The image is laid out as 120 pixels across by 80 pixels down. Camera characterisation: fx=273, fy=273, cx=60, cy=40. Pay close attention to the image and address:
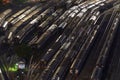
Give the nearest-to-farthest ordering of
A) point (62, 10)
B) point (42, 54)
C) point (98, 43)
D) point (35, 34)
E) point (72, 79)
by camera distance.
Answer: point (72, 79) < point (42, 54) < point (98, 43) < point (35, 34) < point (62, 10)

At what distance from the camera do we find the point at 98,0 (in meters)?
62.2

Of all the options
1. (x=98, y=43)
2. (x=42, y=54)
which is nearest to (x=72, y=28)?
(x=98, y=43)

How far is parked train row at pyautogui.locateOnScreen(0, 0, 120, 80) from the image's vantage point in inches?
1476

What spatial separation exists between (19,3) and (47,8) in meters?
7.14

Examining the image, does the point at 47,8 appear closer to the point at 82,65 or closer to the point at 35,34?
the point at 35,34

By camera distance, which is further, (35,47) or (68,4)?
(68,4)

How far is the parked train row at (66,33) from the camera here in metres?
37.5

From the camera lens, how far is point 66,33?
4653 centimetres

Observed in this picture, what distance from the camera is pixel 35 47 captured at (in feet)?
139

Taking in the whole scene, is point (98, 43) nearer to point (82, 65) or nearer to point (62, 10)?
point (82, 65)

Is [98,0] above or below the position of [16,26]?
below

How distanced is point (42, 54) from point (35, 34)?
23.2 feet

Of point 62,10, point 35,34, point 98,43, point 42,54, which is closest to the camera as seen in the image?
point 42,54

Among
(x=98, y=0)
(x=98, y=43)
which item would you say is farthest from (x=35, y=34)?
(x=98, y=0)
